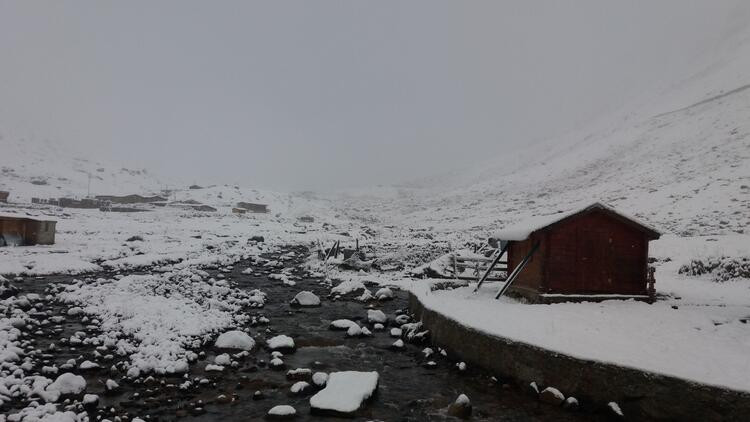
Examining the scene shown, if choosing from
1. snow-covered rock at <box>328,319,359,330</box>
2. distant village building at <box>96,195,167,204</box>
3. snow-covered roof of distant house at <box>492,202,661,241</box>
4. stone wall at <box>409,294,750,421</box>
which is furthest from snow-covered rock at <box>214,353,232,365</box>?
distant village building at <box>96,195,167,204</box>

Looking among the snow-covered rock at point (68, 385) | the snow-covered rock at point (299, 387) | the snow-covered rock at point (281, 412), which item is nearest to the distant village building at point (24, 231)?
the snow-covered rock at point (68, 385)

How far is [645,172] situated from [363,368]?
65.0m

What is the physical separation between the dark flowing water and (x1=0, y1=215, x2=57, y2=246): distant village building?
17.9 metres

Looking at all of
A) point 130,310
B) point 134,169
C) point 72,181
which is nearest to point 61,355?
point 130,310

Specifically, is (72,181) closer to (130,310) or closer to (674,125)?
(130,310)

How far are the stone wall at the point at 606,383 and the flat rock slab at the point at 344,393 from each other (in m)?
2.95

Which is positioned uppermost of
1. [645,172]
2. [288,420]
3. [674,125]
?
[674,125]

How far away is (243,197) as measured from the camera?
100 metres

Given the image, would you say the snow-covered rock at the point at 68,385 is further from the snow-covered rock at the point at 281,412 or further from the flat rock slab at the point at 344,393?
the flat rock slab at the point at 344,393

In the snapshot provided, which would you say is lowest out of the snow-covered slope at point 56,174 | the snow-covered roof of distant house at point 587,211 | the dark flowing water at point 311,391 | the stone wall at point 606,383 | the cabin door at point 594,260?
the dark flowing water at point 311,391

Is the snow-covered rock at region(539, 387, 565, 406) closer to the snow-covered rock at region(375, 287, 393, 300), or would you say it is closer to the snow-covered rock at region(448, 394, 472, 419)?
the snow-covered rock at region(448, 394, 472, 419)

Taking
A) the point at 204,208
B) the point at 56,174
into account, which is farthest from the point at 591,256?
the point at 56,174

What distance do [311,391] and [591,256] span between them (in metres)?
10.4

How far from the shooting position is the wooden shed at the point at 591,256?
1447cm
